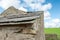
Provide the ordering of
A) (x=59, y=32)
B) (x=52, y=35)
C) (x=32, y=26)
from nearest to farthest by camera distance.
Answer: (x=32, y=26)
(x=52, y=35)
(x=59, y=32)

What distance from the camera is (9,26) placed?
4938mm

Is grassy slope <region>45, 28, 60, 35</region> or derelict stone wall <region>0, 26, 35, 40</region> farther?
grassy slope <region>45, 28, 60, 35</region>

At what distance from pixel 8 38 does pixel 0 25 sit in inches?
16.9

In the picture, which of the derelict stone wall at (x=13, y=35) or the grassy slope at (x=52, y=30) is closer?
the derelict stone wall at (x=13, y=35)

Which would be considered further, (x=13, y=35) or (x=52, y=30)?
(x=52, y=30)

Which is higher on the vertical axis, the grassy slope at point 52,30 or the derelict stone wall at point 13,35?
the grassy slope at point 52,30

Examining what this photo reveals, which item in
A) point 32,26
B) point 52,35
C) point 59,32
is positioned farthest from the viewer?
point 59,32

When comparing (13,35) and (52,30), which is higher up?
(52,30)

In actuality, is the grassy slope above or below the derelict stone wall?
above

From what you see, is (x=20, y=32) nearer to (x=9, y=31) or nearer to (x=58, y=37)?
(x=9, y=31)

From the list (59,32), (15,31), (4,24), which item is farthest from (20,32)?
(59,32)

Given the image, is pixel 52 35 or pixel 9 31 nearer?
pixel 9 31

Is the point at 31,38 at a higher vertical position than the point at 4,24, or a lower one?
lower

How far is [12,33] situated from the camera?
4.89 metres
